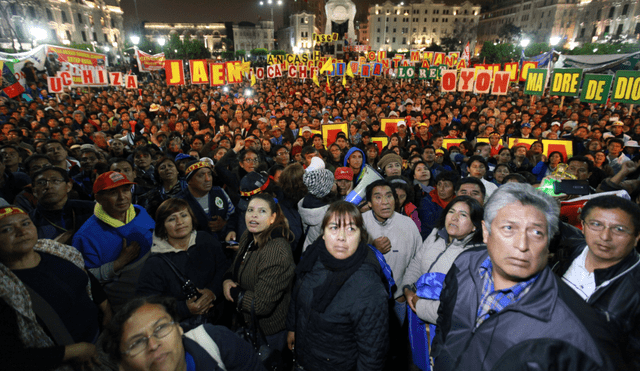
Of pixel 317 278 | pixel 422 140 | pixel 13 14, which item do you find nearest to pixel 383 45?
pixel 13 14

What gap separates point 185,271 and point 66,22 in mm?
86926

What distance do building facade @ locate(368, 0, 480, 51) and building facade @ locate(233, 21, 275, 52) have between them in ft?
117

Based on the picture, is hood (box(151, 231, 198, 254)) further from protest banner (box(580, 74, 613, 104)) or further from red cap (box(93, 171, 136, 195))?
protest banner (box(580, 74, 613, 104))

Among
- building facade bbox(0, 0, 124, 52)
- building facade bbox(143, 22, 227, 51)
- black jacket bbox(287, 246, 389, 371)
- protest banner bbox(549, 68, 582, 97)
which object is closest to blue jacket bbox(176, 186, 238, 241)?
black jacket bbox(287, 246, 389, 371)

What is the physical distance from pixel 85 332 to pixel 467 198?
3043mm

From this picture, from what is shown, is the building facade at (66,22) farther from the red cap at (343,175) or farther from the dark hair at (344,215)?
the dark hair at (344,215)

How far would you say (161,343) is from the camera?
4.45 feet

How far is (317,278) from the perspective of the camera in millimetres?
2074

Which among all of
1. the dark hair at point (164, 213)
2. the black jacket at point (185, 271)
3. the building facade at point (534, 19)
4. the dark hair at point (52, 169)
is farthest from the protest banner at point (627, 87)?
the building facade at point (534, 19)

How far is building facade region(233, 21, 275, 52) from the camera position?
10638 centimetres

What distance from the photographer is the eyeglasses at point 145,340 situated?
1.30 meters

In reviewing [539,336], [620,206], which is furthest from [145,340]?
[620,206]

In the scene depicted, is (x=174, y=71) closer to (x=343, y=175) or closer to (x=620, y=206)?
(x=343, y=175)

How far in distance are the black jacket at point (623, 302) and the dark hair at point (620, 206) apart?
0.20 m
